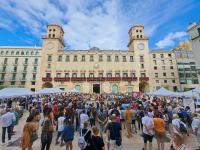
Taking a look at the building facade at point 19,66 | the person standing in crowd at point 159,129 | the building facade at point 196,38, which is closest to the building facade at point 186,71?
the building facade at point 196,38

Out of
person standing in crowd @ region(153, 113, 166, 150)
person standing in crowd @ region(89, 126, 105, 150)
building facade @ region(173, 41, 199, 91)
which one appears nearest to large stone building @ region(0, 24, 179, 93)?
building facade @ region(173, 41, 199, 91)

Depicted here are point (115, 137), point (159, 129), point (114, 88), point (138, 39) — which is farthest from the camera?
point (138, 39)

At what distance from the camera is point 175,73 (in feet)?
185

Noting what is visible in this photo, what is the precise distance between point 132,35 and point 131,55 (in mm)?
8260

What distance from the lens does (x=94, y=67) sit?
5234 centimetres

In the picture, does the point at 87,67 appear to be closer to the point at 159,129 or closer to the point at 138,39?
the point at 138,39

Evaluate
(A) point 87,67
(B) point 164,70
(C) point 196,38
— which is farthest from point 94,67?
(C) point 196,38

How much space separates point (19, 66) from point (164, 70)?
179 feet

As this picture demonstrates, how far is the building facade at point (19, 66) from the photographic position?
54.5m

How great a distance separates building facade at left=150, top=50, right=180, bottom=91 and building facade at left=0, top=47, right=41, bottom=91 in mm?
43292

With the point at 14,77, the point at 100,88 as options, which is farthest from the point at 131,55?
the point at 14,77

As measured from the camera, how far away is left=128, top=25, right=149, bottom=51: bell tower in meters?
54.3

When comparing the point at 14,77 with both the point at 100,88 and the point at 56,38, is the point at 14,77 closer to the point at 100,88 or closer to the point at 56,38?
the point at 56,38

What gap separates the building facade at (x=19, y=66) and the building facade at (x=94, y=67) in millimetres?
6374
